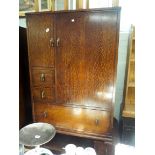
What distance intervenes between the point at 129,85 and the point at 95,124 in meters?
0.53

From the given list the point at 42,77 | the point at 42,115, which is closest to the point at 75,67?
the point at 42,77

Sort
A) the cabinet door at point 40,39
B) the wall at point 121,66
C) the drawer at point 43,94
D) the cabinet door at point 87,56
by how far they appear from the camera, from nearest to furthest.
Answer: the cabinet door at point 87,56
the cabinet door at point 40,39
the drawer at point 43,94
the wall at point 121,66

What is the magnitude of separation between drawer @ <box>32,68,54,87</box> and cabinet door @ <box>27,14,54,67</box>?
54 millimetres

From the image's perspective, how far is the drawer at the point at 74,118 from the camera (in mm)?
1372

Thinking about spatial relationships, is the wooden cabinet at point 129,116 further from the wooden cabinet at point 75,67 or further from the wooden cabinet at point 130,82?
the wooden cabinet at point 75,67

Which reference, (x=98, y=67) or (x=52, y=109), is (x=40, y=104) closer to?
(x=52, y=109)

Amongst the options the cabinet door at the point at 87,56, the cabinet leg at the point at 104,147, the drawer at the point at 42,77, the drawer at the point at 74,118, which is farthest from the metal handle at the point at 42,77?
the cabinet leg at the point at 104,147

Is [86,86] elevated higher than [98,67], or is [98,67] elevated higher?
[98,67]

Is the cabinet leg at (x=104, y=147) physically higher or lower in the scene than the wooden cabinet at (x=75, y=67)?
lower
